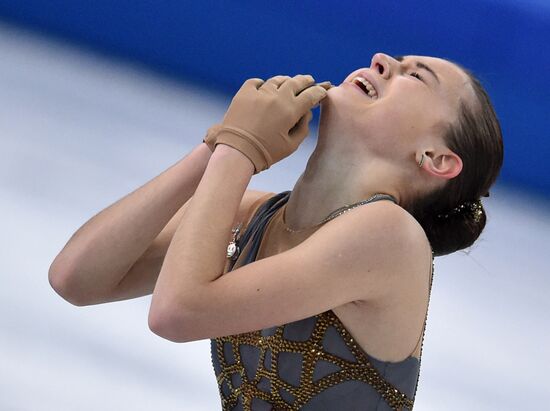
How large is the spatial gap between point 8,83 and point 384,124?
2271 mm

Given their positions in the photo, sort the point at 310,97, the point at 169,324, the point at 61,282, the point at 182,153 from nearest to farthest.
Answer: the point at 169,324 → the point at 310,97 → the point at 61,282 → the point at 182,153

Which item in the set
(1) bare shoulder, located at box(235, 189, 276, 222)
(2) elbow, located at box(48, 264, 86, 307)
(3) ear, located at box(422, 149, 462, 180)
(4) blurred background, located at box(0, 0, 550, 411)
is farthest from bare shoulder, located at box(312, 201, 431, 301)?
(4) blurred background, located at box(0, 0, 550, 411)

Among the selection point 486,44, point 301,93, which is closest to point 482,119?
point 301,93

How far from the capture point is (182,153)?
3488 millimetres

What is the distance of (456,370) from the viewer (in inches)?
110

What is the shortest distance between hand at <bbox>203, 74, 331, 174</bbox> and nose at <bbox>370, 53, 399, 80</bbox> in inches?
5.8

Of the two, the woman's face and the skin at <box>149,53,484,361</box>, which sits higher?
the woman's face

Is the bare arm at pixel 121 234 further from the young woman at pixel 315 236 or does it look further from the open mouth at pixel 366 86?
the open mouth at pixel 366 86

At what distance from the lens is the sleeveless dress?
66.4 inches

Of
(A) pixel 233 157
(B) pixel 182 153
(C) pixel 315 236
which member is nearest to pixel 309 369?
(C) pixel 315 236

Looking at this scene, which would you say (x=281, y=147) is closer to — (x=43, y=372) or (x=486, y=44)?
(x=43, y=372)

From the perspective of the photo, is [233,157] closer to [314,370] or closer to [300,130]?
[300,130]

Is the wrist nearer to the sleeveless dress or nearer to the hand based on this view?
the hand

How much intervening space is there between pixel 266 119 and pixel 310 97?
0.25 feet
